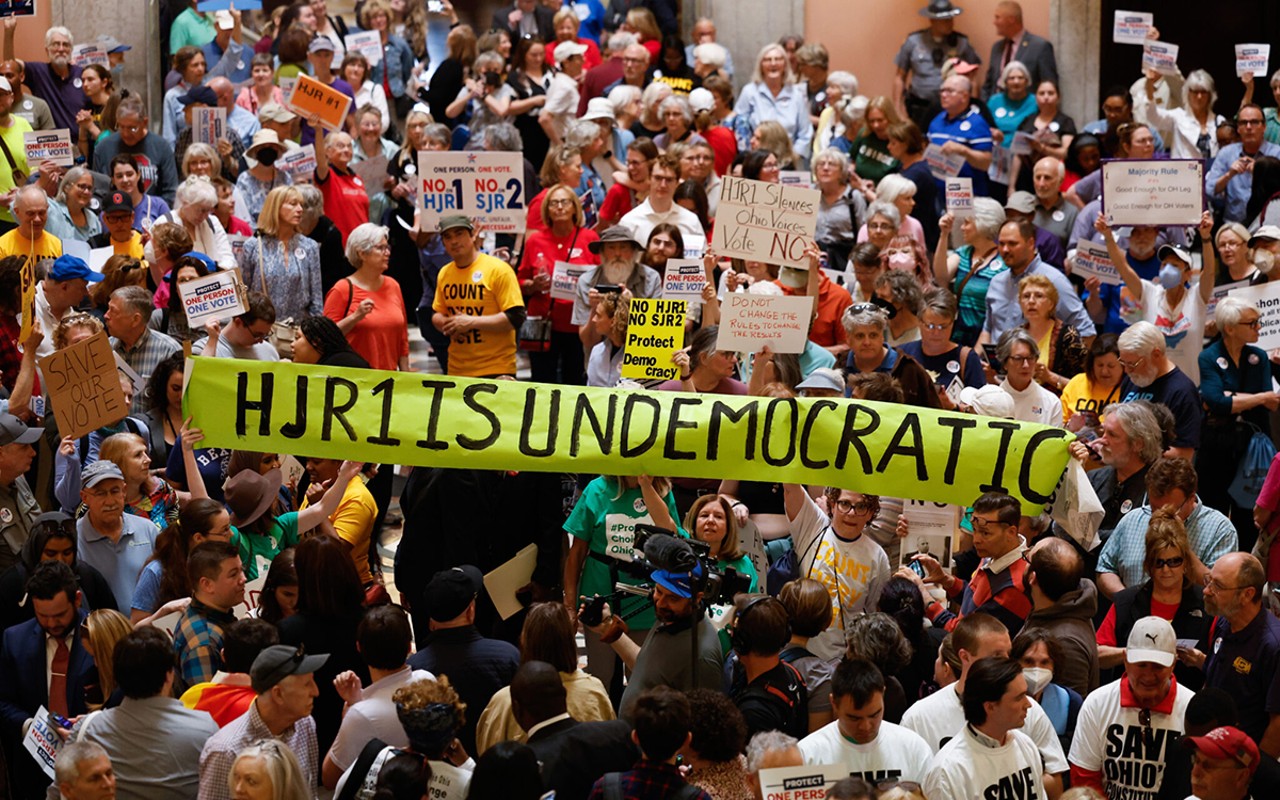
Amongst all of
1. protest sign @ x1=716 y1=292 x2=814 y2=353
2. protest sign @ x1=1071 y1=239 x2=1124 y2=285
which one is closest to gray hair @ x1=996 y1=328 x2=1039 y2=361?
protest sign @ x1=716 y1=292 x2=814 y2=353

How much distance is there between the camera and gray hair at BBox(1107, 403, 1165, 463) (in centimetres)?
916

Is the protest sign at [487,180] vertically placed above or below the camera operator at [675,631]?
above

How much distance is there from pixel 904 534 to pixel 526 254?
15.7 feet

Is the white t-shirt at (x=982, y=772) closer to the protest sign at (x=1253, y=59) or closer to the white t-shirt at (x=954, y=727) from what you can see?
the white t-shirt at (x=954, y=727)

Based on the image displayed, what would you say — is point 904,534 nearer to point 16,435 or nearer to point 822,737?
point 822,737

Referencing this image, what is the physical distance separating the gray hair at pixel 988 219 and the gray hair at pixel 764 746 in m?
6.64

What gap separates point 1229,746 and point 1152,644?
0.73 metres

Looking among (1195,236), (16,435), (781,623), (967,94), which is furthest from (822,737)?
(967,94)

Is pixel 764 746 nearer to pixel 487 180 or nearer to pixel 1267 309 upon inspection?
pixel 1267 309

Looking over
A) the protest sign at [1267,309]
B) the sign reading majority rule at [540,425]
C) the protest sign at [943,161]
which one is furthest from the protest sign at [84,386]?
the protest sign at [943,161]

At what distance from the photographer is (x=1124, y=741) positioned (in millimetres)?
7160

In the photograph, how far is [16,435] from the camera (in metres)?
9.02

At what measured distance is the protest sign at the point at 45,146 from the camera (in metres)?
13.2

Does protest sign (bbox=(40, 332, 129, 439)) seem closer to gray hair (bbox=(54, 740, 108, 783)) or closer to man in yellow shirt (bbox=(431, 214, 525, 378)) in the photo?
gray hair (bbox=(54, 740, 108, 783))
